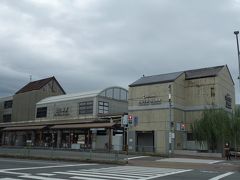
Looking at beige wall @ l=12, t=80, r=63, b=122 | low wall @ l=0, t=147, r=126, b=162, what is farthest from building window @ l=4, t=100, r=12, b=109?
low wall @ l=0, t=147, r=126, b=162

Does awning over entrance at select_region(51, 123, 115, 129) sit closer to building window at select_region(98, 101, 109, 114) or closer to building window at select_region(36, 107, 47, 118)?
building window at select_region(98, 101, 109, 114)

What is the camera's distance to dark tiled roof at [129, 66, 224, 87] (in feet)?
175

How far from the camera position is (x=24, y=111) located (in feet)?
272

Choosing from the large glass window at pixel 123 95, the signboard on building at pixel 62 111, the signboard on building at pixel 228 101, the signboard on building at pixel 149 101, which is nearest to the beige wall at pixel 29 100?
the signboard on building at pixel 62 111

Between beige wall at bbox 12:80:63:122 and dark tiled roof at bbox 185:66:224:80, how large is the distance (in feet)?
122

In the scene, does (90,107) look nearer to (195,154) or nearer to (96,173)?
(195,154)

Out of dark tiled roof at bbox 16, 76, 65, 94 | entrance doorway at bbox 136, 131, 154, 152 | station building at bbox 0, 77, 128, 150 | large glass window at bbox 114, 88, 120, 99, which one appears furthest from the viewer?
dark tiled roof at bbox 16, 76, 65, 94

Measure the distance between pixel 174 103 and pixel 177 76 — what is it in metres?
4.00

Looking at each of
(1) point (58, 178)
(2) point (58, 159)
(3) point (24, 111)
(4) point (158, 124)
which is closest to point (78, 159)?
(2) point (58, 159)

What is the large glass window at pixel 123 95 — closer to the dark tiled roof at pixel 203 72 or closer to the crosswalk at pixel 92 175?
the dark tiled roof at pixel 203 72

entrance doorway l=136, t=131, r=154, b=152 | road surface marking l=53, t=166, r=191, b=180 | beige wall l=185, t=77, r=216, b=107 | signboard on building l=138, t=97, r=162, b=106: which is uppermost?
beige wall l=185, t=77, r=216, b=107

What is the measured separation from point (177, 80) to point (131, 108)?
25.5 feet

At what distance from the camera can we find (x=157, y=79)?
55500 millimetres

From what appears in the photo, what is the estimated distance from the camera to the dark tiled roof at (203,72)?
5312 cm
